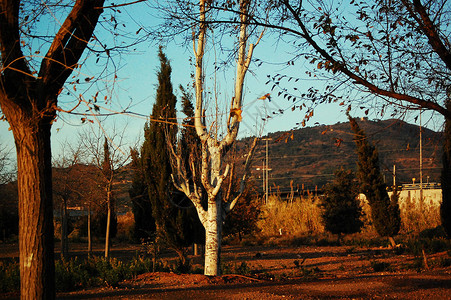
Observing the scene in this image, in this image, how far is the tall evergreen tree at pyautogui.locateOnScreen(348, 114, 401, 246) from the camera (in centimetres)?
1862

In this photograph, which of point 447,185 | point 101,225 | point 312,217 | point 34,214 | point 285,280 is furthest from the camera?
point 101,225

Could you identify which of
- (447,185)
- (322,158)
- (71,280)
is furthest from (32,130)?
(322,158)

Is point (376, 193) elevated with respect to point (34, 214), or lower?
elevated

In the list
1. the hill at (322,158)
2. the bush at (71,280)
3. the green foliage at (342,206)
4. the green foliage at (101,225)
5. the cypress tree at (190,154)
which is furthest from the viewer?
the hill at (322,158)

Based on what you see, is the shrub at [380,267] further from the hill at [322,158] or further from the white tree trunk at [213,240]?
the hill at [322,158]

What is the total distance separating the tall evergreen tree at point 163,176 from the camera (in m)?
14.0

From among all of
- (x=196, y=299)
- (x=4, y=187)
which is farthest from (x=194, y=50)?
(x=4, y=187)

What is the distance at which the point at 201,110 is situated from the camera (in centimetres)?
1148

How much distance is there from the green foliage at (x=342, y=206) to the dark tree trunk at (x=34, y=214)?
17131 millimetres

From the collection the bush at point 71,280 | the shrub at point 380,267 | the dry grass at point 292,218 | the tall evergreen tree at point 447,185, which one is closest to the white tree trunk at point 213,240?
the bush at point 71,280

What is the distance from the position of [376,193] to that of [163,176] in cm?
987

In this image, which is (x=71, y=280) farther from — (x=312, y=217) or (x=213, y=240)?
(x=312, y=217)

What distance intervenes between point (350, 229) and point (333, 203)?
4.61ft

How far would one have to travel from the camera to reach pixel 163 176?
14242 millimetres
